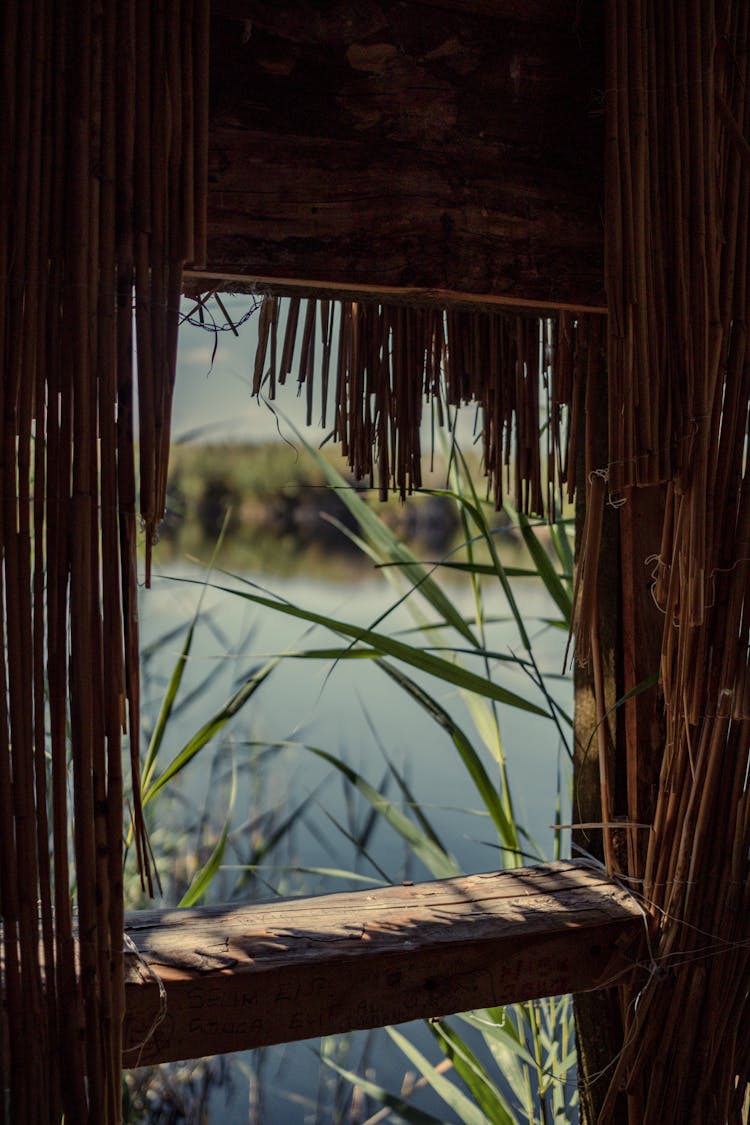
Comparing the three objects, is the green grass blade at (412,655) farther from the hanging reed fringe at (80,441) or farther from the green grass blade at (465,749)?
the hanging reed fringe at (80,441)

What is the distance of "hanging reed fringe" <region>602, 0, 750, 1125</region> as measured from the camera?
3.98ft

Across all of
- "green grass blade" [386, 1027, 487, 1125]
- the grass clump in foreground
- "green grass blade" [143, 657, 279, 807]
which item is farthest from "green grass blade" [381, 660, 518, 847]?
"green grass blade" [386, 1027, 487, 1125]

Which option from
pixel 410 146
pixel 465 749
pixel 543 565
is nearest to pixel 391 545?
pixel 543 565

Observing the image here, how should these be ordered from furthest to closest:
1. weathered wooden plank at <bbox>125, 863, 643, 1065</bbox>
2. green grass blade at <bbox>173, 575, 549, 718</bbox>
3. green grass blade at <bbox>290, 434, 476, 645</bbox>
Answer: green grass blade at <bbox>290, 434, 476, 645</bbox> → green grass blade at <bbox>173, 575, 549, 718</bbox> → weathered wooden plank at <bbox>125, 863, 643, 1065</bbox>

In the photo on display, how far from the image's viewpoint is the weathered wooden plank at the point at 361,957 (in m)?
1.07

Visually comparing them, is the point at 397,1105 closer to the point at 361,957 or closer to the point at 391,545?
the point at 361,957

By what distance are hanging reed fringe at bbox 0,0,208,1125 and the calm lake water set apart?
0.31 m

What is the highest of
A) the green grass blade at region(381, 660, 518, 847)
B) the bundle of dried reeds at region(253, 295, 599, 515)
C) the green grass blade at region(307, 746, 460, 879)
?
the bundle of dried reeds at region(253, 295, 599, 515)

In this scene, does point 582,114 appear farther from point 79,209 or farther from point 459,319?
point 79,209

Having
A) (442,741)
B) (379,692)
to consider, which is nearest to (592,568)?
(442,741)

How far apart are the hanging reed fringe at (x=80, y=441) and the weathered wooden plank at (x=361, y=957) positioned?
0.36ft

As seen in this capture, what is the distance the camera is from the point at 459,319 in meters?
1.45

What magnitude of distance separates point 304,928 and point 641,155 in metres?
0.98

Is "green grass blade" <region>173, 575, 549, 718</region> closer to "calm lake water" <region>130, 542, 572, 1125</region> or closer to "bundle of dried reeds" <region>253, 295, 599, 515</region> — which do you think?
"calm lake water" <region>130, 542, 572, 1125</region>
